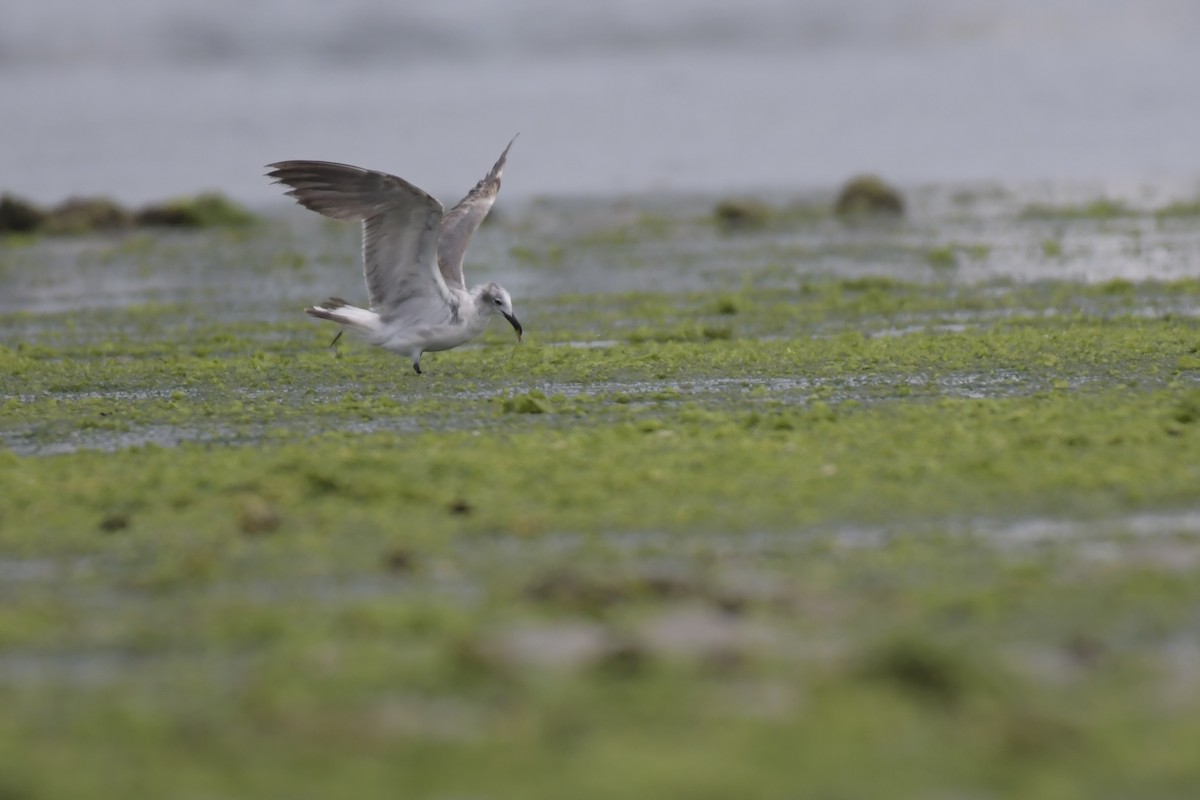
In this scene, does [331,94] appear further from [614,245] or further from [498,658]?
[498,658]

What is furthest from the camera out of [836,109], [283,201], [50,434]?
[836,109]

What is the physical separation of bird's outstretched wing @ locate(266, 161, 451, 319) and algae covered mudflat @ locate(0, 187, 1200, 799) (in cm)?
83

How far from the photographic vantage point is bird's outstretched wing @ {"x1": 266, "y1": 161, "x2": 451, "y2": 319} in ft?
45.8

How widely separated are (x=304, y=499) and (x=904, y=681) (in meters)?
4.36

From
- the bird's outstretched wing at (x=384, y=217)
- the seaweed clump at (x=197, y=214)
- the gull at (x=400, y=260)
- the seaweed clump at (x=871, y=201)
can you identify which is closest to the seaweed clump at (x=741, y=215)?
the seaweed clump at (x=871, y=201)

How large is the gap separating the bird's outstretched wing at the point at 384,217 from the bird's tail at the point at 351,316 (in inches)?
4.9

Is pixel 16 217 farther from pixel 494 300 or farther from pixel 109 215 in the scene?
pixel 494 300

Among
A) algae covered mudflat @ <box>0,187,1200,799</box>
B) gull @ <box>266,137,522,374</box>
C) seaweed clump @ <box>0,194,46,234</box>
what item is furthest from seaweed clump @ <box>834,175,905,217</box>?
gull @ <box>266,137,522,374</box>

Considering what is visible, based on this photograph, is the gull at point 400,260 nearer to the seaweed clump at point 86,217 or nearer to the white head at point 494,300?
the white head at point 494,300

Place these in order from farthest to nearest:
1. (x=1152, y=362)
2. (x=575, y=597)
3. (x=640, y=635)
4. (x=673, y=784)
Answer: (x=1152, y=362)
(x=575, y=597)
(x=640, y=635)
(x=673, y=784)

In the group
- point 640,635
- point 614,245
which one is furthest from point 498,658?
point 614,245

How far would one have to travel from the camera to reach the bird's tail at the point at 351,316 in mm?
14578

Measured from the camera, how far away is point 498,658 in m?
7.26

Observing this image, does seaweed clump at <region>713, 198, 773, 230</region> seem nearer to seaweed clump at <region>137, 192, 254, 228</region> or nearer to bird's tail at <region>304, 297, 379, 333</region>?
seaweed clump at <region>137, 192, 254, 228</region>
